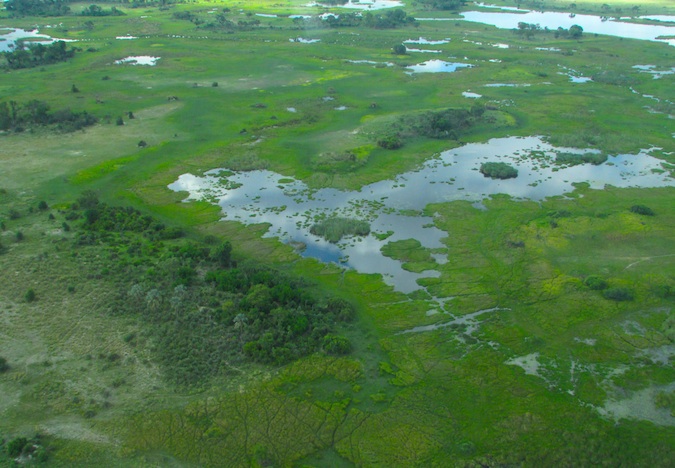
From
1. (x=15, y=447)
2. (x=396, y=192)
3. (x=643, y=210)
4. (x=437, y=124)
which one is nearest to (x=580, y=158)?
(x=643, y=210)

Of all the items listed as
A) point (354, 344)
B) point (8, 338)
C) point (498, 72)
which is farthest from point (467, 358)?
point (498, 72)

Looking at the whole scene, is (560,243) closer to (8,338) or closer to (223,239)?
(223,239)

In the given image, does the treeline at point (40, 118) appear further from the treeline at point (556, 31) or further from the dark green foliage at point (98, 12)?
the treeline at point (556, 31)

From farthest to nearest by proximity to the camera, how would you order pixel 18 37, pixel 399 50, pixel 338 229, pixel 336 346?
pixel 18 37
pixel 399 50
pixel 338 229
pixel 336 346

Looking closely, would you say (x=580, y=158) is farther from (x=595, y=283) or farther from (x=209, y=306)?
(x=209, y=306)

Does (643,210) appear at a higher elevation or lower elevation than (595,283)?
higher

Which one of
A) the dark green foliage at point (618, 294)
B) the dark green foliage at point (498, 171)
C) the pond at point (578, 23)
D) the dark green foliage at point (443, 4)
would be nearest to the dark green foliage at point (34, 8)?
the dark green foliage at point (443, 4)

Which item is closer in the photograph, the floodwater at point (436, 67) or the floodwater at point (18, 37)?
the floodwater at point (436, 67)
